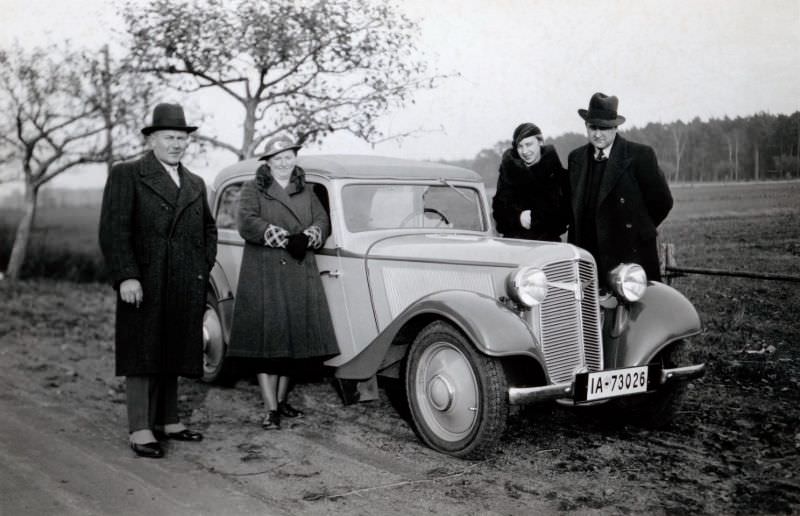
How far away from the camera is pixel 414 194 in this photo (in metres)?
5.02

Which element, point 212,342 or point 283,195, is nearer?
point 283,195

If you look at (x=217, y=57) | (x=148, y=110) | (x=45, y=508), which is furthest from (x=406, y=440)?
(x=148, y=110)

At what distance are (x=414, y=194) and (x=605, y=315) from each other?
159cm

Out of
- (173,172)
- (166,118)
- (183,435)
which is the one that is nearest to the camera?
(166,118)

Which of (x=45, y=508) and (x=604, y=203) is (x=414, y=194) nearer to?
(x=604, y=203)

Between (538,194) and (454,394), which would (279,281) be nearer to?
(454,394)

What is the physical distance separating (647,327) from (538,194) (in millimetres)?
1302

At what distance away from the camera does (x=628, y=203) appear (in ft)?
15.3

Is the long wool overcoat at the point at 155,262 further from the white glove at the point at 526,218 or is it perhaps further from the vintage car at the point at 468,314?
the white glove at the point at 526,218

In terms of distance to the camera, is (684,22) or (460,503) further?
(684,22)

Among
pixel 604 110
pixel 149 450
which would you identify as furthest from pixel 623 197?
pixel 149 450

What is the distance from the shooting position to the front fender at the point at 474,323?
354 centimetres

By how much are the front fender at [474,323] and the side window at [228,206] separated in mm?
2390

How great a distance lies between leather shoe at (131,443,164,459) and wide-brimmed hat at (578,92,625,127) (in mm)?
3338
